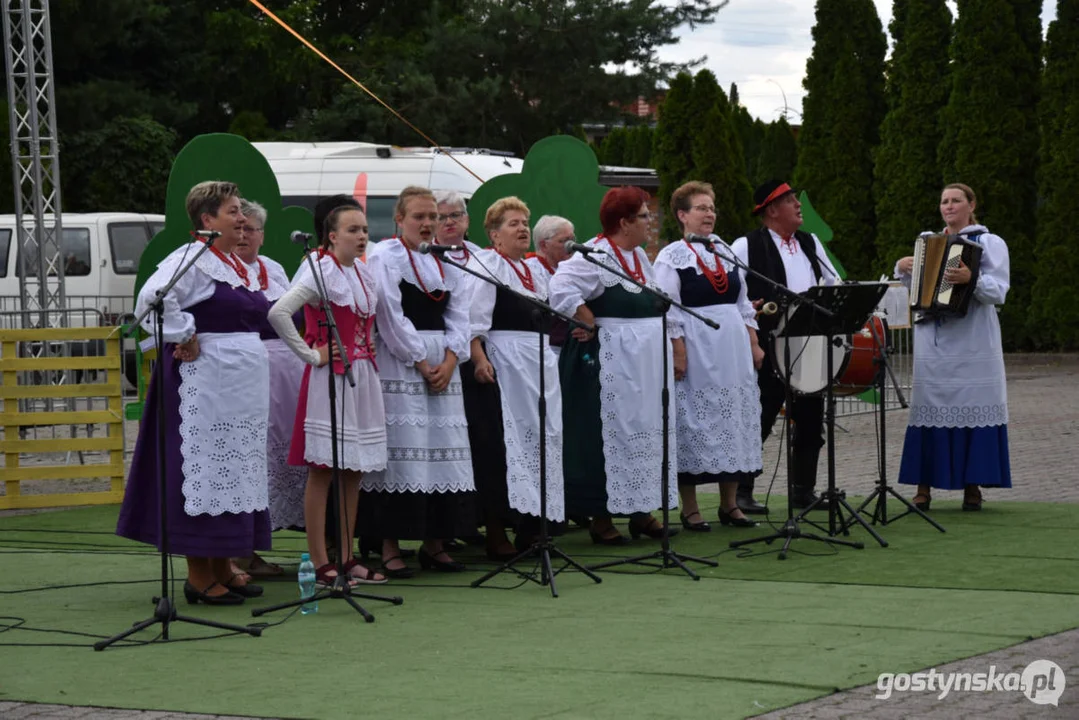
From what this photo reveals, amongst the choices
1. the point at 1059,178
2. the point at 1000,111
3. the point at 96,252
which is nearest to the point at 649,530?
the point at 96,252

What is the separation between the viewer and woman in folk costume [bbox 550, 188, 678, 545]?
938 centimetres

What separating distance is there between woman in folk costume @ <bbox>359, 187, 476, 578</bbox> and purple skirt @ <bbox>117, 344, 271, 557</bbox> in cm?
85

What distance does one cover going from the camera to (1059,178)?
24.3m

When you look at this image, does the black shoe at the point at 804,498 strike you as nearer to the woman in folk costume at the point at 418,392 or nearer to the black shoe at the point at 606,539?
the black shoe at the point at 606,539

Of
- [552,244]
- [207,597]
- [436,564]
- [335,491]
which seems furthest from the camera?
[552,244]

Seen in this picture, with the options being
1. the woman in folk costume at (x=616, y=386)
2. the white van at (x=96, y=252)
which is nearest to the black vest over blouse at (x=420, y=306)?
the woman in folk costume at (x=616, y=386)

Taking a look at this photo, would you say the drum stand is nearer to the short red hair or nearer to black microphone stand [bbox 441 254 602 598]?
the short red hair

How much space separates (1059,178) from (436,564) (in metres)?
17.9

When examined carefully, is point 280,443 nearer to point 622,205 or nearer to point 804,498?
point 622,205

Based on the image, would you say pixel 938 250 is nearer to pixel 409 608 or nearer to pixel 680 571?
pixel 680 571

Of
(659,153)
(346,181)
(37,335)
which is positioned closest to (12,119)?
(346,181)

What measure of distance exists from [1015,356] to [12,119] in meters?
15.1

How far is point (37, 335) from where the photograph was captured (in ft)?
41.2

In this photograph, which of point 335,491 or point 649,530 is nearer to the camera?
point 335,491
